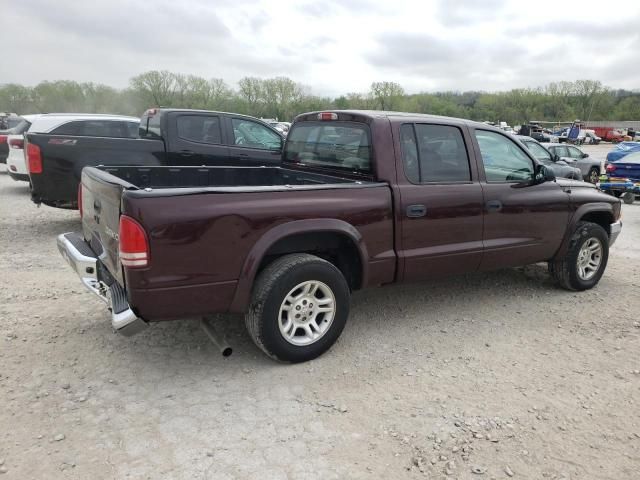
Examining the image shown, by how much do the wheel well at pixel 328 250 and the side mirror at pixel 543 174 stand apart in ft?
7.09

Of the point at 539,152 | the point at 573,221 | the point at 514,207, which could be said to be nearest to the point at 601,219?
the point at 573,221

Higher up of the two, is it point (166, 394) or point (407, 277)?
point (407, 277)

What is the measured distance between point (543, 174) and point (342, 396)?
3.04 metres

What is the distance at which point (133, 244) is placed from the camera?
2916 mm

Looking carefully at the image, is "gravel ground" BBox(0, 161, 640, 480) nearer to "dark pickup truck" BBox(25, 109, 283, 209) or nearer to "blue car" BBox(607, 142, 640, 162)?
"dark pickup truck" BBox(25, 109, 283, 209)

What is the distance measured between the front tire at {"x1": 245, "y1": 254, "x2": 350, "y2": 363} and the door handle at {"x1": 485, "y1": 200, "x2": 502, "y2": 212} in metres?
1.61

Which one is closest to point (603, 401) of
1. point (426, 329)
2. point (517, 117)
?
point (426, 329)

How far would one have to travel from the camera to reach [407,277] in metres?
4.08

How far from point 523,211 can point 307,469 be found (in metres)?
3.23

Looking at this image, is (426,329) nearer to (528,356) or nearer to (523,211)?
(528,356)

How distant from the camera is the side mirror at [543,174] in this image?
4.86 m

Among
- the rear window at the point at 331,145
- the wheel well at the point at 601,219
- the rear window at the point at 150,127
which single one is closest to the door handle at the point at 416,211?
the rear window at the point at 331,145

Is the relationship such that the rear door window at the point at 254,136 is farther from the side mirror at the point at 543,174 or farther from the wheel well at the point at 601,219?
the wheel well at the point at 601,219

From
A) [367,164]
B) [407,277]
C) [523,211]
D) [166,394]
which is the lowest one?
A: [166,394]
